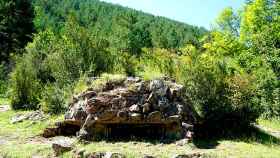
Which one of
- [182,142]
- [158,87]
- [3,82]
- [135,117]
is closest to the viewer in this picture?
[182,142]

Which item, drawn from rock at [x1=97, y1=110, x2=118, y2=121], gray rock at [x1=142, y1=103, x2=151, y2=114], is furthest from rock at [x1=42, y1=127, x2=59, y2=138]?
gray rock at [x1=142, y1=103, x2=151, y2=114]

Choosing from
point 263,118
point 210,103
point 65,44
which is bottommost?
point 263,118

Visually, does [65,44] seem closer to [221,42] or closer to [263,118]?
[263,118]

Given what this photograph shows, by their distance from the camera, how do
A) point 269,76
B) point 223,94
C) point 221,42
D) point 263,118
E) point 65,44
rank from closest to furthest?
1. point 223,94
2. point 65,44
3. point 263,118
4. point 269,76
5. point 221,42

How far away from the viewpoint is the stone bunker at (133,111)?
13969mm

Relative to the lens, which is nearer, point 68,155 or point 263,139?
point 68,155

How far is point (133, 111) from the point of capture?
14.0 metres

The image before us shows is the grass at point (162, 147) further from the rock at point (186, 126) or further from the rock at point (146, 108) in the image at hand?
the rock at point (146, 108)

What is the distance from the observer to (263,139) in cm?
1545

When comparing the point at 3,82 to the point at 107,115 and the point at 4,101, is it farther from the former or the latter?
the point at 107,115

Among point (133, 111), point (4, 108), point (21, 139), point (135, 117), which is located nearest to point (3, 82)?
point (4, 108)

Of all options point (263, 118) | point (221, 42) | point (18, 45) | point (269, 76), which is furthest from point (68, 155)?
point (18, 45)

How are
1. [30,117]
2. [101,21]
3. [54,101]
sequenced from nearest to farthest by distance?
[54,101], [30,117], [101,21]

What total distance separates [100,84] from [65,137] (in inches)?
85.6
